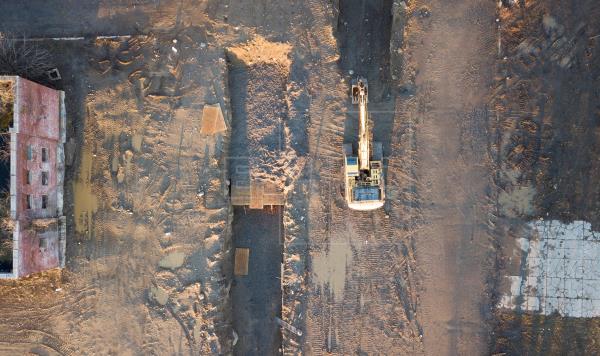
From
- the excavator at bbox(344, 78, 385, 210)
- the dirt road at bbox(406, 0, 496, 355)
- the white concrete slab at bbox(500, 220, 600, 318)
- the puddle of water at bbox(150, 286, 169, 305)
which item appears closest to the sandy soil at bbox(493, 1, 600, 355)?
the white concrete slab at bbox(500, 220, 600, 318)

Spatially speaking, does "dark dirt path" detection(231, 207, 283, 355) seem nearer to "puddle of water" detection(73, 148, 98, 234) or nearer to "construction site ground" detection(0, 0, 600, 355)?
"construction site ground" detection(0, 0, 600, 355)

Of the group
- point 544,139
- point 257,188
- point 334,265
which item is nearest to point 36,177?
point 257,188

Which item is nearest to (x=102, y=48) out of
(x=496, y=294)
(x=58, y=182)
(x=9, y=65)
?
(x=9, y=65)

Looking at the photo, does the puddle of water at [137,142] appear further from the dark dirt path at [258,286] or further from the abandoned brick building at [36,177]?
the dark dirt path at [258,286]

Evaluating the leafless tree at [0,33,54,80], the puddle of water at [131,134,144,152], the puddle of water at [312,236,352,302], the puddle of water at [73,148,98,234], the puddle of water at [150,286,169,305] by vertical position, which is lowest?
the puddle of water at [150,286,169,305]

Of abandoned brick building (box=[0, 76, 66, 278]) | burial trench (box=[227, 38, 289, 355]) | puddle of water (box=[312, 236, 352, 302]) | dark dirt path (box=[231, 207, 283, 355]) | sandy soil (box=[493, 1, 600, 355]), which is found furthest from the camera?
dark dirt path (box=[231, 207, 283, 355])

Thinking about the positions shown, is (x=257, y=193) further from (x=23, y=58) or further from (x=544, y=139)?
(x=544, y=139)

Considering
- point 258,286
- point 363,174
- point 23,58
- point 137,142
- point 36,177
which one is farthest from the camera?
point 258,286

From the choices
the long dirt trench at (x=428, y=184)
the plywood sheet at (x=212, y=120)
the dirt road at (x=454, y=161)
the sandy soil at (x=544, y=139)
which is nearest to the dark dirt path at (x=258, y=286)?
the long dirt trench at (x=428, y=184)
